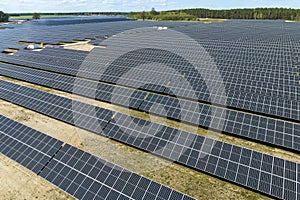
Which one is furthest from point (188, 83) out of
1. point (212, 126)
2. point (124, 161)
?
point (124, 161)

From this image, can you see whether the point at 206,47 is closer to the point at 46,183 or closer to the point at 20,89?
the point at 20,89

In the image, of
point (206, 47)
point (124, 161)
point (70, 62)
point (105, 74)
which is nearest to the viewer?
point (124, 161)

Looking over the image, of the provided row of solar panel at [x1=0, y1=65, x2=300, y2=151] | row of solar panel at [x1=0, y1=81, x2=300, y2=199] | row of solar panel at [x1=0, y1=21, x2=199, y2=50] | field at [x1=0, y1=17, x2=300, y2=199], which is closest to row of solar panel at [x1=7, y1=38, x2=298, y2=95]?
field at [x1=0, y1=17, x2=300, y2=199]

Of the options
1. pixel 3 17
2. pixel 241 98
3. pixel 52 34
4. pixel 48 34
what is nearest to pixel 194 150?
pixel 241 98

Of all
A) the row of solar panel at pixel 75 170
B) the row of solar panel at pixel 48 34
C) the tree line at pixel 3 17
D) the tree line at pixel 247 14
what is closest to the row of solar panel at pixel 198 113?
the row of solar panel at pixel 75 170

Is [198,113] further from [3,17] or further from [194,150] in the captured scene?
[3,17]

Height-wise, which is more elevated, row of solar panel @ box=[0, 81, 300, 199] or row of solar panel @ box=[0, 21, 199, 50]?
row of solar panel @ box=[0, 21, 199, 50]

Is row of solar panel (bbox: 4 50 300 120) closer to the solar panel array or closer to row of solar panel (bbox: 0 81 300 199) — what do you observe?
row of solar panel (bbox: 0 81 300 199)
